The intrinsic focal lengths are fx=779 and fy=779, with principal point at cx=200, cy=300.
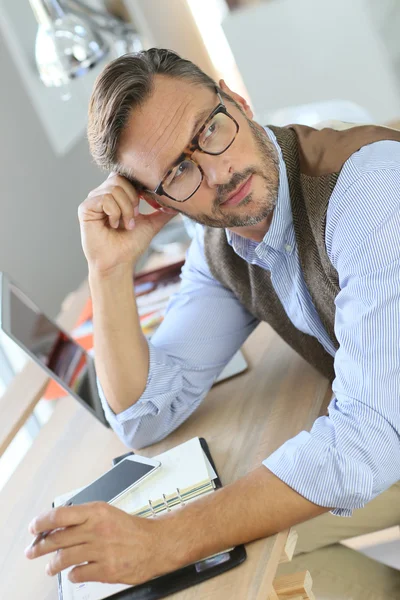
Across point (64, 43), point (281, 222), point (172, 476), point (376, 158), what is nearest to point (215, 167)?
point (281, 222)

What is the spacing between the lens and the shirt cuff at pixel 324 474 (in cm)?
95

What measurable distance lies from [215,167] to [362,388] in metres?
0.45

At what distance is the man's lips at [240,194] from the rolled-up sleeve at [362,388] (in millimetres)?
219

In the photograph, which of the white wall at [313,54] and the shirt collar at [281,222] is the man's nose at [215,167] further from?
the white wall at [313,54]

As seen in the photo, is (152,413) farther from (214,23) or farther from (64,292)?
(214,23)

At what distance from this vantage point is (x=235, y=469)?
1.19 m

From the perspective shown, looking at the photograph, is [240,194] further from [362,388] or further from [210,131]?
[362,388]

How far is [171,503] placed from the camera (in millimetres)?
1124

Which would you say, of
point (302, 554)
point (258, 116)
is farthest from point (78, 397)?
point (258, 116)

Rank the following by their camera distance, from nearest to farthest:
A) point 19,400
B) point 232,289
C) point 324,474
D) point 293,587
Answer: point 324,474 → point 293,587 → point 232,289 → point 19,400

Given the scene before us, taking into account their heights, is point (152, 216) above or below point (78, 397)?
above

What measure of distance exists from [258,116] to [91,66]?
5.32 ft

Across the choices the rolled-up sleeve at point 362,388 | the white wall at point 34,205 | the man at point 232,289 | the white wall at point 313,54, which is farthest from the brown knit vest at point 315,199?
the white wall at point 313,54

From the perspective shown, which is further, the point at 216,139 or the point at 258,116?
the point at 258,116
